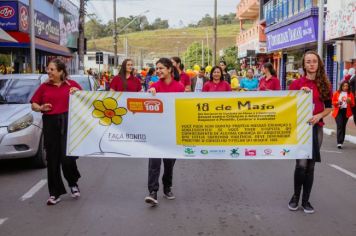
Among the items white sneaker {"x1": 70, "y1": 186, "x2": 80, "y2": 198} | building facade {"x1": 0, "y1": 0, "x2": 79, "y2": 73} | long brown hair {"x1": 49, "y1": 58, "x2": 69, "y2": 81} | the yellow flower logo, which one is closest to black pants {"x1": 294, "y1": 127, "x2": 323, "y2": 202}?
the yellow flower logo

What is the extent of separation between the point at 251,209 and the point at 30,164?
4.34 m

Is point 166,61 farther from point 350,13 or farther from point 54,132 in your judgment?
point 350,13

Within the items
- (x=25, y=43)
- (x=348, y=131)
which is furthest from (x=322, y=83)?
(x=25, y=43)

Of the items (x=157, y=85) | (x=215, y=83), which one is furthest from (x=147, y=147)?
(x=215, y=83)

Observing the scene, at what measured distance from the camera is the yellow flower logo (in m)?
7.01

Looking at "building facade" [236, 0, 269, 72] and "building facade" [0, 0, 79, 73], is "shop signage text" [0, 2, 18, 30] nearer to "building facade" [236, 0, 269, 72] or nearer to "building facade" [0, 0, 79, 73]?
"building facade" [0, 0, 79, 73]

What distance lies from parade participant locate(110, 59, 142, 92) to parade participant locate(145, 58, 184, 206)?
3.13 m

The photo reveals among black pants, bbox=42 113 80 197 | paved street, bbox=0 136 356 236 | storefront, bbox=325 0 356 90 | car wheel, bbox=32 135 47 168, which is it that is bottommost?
paved street, bbox=0 136 356 236

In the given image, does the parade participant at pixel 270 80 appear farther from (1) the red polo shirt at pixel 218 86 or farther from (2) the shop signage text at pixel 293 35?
(2) the shop signage text at pixel 293 35

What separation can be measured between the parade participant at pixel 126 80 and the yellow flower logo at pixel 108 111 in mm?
3174

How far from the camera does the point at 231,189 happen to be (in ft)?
25.2

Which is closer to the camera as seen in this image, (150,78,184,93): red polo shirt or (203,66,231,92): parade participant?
(150,78,184,93): red polo shirt

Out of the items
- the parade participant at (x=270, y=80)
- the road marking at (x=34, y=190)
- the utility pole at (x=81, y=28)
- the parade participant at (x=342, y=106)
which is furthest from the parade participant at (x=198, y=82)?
the utility pole at (x=81, y=28)

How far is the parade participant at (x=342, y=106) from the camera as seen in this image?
41.0 feet
